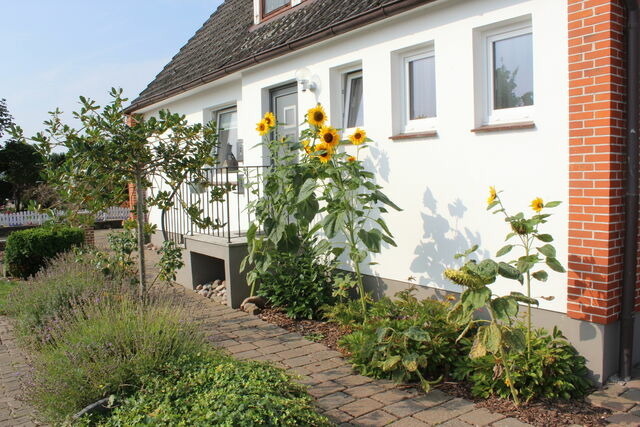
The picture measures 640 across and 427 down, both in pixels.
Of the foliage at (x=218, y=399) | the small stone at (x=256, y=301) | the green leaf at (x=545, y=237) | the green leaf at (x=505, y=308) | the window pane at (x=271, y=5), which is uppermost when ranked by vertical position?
the window pane at (x=271, y=5)

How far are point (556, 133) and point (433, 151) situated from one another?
1.36m

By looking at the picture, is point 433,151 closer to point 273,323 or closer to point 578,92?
point 578,92

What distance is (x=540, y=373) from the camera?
158 inches

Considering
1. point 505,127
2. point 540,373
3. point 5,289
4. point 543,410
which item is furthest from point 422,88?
point 5,289

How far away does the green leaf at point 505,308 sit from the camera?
380 centimetres

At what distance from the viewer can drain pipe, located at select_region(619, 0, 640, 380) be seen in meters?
4.20

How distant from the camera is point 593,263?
430 cm

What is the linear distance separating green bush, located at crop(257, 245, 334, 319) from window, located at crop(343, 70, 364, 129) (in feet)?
5.58

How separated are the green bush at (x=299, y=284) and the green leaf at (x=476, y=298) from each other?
107 inches

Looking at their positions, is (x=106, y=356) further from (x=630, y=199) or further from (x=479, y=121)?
(x=630, y=199)

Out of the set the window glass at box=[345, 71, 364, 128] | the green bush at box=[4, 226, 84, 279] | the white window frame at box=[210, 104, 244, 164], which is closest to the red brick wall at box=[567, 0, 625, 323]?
the window glass at box=[345, 71, 364, 128]

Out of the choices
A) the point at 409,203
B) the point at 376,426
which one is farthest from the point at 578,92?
the point at 376,426

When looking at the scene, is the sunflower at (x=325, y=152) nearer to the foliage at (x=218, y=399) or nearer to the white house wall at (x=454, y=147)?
the white house wall at (x=454, y=147)

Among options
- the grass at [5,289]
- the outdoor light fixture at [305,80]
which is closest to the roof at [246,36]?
the outdoor light fixture at [305,80]
